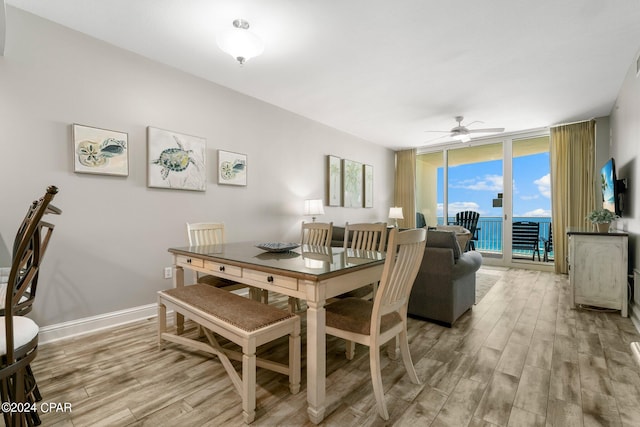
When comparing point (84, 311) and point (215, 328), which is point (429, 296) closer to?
point (215, 328)

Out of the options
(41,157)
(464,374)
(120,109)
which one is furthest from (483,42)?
(41,157)

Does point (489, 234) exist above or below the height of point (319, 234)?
below

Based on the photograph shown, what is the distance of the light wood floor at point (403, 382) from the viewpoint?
4.76 feet

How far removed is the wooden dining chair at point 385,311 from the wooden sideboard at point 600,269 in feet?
8.59

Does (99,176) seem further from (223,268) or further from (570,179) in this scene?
(570,179)

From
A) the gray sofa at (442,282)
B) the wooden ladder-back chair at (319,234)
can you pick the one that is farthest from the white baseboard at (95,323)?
the gray sofa at (442,282)

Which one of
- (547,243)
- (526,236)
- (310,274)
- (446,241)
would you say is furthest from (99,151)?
(547,243)

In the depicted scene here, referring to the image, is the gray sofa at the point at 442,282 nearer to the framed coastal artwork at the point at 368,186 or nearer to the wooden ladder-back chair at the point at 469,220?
the framed coastal artwork at the point at 368,186

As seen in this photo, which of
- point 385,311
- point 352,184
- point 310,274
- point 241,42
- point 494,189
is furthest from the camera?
point 494,189

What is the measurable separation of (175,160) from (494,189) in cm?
589

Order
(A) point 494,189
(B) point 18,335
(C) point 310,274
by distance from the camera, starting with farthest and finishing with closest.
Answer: (A) point 494,189, (C) point 310,274, (B) point 18,335

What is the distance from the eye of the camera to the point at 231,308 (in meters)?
1.71

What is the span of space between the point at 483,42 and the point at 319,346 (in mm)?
2870

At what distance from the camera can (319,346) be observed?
Answer: 1.44m
